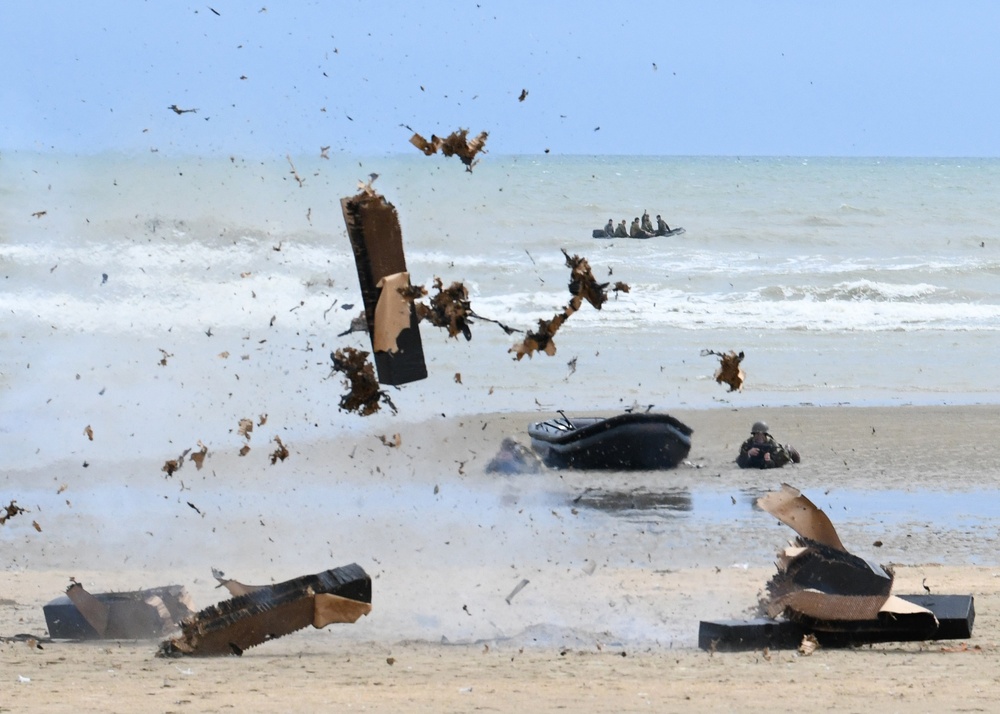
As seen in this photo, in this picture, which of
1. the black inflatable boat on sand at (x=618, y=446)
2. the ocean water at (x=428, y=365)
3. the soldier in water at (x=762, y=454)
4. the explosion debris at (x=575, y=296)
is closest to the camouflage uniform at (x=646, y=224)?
the ocean water at (x=428, y=365)

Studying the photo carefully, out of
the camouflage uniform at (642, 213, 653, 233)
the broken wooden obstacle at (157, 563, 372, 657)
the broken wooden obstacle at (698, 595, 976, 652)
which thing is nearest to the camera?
the broken wooden obstacle at (157, 563, 372, 657)

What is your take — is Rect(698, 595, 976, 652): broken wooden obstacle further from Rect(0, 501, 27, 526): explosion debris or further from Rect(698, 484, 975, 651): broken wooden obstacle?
Rect(0, 501, 27, 526): explosion debris

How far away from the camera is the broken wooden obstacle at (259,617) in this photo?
674 cm

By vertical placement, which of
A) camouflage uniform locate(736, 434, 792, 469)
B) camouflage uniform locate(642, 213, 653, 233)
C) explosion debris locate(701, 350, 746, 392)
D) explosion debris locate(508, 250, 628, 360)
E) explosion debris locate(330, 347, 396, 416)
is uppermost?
camouflage uniform locate(642, 213, 653, 233)

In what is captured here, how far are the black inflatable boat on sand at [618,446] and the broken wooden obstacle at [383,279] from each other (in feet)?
23.1

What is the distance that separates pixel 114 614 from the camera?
7.45 meters

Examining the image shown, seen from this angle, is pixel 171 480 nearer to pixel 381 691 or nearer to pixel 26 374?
pixel 26 374

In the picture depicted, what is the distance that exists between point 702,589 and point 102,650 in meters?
3.94

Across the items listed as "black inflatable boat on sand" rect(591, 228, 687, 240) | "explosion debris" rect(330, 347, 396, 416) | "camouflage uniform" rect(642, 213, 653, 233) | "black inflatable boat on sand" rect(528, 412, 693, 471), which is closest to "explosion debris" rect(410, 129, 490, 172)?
"explosion debris" rect(330, 347, 396, 416)

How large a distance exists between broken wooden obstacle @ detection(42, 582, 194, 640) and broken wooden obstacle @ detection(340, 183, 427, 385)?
1.99m

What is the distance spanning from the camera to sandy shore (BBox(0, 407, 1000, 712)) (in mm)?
5977

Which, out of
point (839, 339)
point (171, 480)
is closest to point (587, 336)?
point (839, 339)

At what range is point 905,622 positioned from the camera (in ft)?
22.6

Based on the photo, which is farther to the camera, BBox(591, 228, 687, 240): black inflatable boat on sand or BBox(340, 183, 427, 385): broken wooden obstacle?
BBox(591, 228, 687, 240): black inflatable boat on sand
